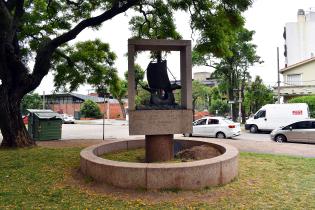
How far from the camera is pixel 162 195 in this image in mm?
6312

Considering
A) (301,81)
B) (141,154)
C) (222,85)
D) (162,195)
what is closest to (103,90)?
(141,154)

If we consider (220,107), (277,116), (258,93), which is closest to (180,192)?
(277,116)

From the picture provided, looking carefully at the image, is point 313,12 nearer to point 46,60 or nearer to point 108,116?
point 108,116

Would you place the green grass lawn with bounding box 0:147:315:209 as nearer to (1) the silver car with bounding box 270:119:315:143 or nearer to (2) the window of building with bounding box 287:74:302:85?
(1) the silver car with bounding box 270:119:315:143

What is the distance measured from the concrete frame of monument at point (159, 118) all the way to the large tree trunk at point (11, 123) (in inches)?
263

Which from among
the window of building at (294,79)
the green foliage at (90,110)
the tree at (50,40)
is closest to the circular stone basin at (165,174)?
the tree at (50,40)

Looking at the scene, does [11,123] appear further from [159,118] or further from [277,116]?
[277,116]

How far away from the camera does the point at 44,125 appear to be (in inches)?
749

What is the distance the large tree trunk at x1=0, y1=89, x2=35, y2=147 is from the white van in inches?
715

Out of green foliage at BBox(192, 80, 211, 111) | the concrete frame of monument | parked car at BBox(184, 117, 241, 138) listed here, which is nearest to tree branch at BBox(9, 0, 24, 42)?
the concrete frame of monument

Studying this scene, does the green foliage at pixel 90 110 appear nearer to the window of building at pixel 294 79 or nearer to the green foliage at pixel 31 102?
the green foliage at pixel 31 102

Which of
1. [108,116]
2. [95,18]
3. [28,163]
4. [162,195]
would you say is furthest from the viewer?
[108,116]

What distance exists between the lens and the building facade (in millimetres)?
47031

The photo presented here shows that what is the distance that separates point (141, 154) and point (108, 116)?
1904 inches
